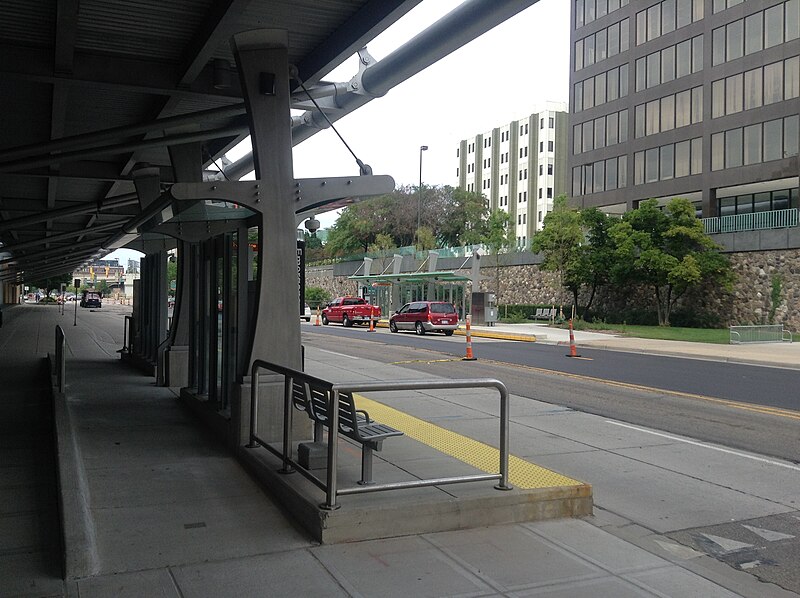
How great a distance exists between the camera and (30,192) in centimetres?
2195

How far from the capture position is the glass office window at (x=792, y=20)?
41.0 m

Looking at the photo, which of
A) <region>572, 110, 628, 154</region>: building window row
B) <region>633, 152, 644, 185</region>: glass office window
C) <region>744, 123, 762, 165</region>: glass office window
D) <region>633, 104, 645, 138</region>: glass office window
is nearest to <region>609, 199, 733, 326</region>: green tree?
<region>744, 123, 762, 165</region>: glass office window

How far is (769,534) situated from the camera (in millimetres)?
6184

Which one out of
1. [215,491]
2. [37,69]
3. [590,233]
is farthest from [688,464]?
[590,233]

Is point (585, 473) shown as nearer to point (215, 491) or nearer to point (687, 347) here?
point (215, 491)

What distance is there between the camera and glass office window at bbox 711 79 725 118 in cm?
4559

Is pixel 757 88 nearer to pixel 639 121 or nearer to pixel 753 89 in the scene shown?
pixel 753 89

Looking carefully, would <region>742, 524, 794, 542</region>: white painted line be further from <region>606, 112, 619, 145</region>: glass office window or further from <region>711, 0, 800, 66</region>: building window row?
<region>606, 112, 619, 145</region>: glass office window

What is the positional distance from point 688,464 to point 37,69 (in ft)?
29.7

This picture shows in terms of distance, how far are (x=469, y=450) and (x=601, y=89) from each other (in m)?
51.3

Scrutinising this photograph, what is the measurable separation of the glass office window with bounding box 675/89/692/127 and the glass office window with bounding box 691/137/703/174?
1467mm

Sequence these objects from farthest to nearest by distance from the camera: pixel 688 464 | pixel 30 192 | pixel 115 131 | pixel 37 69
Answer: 1. pixel 30 192
2. pixel 115 131
3. pixel 37 69
4. pixel 688 464

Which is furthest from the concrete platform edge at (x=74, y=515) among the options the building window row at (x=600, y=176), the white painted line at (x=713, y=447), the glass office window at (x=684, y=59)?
the building window row at (x=600, y=176)

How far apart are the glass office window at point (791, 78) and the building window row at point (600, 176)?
40.7ft
